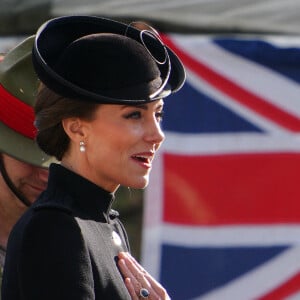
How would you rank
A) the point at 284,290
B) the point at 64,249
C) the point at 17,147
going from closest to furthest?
the point at 64,249 → the point at 17,147 → the point at 284,290

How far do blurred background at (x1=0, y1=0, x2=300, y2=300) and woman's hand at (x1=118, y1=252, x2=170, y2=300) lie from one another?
2.32 m

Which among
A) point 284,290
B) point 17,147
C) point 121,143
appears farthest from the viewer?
point 284,290

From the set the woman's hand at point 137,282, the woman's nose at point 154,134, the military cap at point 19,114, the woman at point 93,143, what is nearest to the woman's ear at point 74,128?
the woman at point 93,143

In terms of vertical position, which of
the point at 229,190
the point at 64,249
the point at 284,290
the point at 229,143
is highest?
the point at 64,249

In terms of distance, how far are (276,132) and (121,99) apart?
8.33 ft

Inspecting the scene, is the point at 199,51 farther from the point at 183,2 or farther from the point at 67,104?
the point at 67,104

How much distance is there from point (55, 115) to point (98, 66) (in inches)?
4.8

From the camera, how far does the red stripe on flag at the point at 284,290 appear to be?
4.39m

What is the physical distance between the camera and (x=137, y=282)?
80.8 inches

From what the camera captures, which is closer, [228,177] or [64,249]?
[64,249]

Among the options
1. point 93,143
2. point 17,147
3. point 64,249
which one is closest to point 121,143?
point 93,143

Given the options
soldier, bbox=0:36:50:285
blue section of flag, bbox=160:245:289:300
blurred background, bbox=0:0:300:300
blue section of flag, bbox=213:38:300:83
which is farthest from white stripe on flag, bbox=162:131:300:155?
soldier, bbox=0:36:50:285

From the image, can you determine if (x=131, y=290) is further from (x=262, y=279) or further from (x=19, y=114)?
(x=262, y=279)

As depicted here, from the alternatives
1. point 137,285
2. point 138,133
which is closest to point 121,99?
point 138,133
